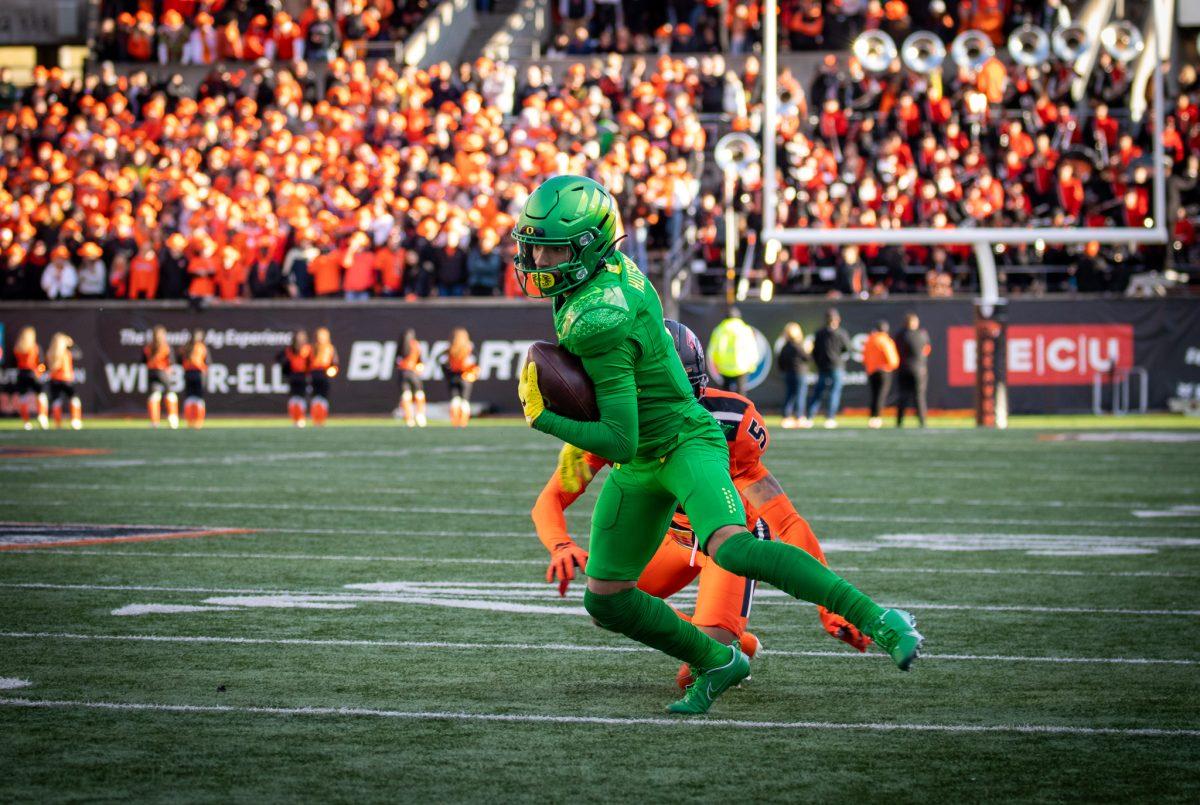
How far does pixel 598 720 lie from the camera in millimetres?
5570

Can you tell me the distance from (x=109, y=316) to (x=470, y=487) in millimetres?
14706

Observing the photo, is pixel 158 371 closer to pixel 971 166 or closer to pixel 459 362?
pixel 459 362

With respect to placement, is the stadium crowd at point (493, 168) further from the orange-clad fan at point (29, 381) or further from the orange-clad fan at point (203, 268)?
the orange-clad fan at point (29, 381)

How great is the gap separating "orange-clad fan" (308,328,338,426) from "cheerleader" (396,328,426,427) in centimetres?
97

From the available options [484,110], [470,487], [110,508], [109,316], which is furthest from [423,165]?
[110,508]

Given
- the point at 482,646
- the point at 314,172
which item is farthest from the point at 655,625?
the point at 314,172

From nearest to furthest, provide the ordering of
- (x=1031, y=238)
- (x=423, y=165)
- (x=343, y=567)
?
(x=343, y=567) → (x=1031, y=238) → (x=423, y=165)

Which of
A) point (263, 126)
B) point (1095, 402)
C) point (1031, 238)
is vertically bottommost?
point (1095, 402)

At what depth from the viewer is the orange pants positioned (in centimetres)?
638

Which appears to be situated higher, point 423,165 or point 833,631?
point 423,165

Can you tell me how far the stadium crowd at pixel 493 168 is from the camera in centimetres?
2428

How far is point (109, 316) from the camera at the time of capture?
28.0 metres

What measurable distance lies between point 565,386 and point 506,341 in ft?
71.6

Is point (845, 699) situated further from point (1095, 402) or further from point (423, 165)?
point (423, 165)
